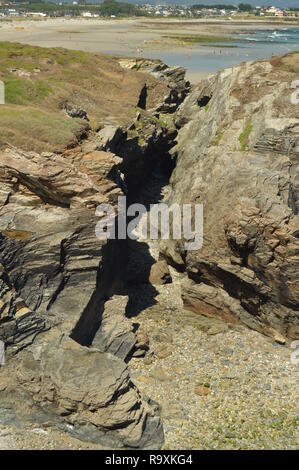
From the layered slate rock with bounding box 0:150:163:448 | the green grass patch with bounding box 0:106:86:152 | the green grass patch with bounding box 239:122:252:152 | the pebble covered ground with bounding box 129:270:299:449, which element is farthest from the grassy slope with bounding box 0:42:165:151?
the pebble covered ground with bounding box 129:270:299:449

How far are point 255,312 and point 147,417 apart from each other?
43.3ft

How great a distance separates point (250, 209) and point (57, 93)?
2796 centimetres

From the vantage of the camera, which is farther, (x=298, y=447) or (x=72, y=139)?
(x=72, y=139)

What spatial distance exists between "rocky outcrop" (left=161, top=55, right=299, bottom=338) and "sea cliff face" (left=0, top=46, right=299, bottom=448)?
0.10 meters

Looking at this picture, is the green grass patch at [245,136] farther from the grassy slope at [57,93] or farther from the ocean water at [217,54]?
the ocean water at [217,54]

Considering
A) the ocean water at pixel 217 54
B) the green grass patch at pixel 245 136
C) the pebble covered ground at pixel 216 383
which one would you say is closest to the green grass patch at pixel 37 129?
the green grass patch at pixel 245 136

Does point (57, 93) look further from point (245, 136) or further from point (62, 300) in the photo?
point (62, 300)

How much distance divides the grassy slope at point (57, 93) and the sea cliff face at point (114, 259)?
1.45 m

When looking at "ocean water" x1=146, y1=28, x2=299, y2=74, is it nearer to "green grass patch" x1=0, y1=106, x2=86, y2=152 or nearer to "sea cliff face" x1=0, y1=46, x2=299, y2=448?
"sea cliff face" x1=0, y1=46, x2=299, y2=448

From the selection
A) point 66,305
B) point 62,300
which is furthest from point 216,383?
point 62,300

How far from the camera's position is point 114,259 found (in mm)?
36344

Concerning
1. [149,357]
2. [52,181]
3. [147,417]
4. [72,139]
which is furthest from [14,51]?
[147,417]

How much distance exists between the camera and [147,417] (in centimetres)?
2589
